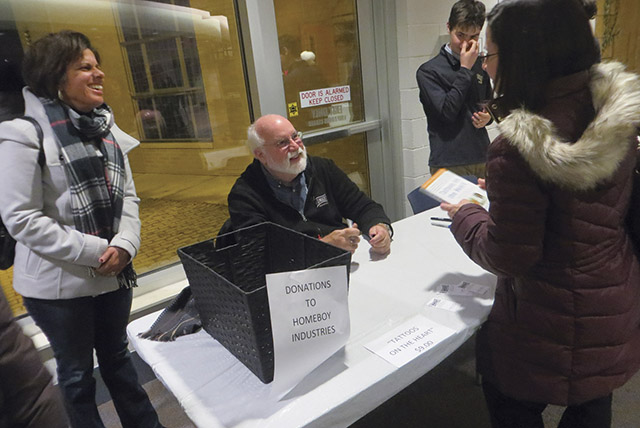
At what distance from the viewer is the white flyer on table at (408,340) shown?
0.93 m

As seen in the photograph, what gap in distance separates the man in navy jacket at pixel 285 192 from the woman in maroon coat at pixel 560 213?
0.62m

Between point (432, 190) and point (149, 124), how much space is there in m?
2.16

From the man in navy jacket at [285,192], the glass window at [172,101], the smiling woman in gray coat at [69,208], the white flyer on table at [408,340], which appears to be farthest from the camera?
the glass window at [172,101]

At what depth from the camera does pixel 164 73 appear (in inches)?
110

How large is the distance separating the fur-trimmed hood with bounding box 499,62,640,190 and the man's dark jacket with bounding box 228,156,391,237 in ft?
2.79

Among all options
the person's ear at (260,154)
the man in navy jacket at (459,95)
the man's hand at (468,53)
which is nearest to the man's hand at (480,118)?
the man in navy jacket at (459,95)

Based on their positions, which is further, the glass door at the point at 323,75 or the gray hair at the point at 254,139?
the glass door at the point at 323,75

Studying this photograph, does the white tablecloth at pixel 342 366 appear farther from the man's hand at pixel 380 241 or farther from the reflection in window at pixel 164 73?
the reflection in window at pixel 164 73

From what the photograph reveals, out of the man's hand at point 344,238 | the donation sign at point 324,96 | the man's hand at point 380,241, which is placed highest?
the donation sign at point 324,96

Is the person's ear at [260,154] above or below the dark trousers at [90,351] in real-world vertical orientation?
above

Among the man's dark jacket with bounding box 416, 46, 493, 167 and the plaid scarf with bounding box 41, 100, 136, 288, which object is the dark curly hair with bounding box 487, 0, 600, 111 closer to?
the plaid scarf with bounding box 41, 100, 136, 288

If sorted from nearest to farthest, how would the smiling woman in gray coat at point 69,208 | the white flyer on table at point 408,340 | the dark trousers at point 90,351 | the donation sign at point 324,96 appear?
the white flyer on table at point 408,340, the smiling woman in gray coat at point 69,208, the dark trousers at point 90,351, the donation sign at point 324,96

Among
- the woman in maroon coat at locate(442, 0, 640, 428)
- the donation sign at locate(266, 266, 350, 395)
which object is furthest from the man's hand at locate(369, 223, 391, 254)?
the donation sign at locate(266, 266, 350, 395)

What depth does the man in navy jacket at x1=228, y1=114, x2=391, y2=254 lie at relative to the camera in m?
1.58
